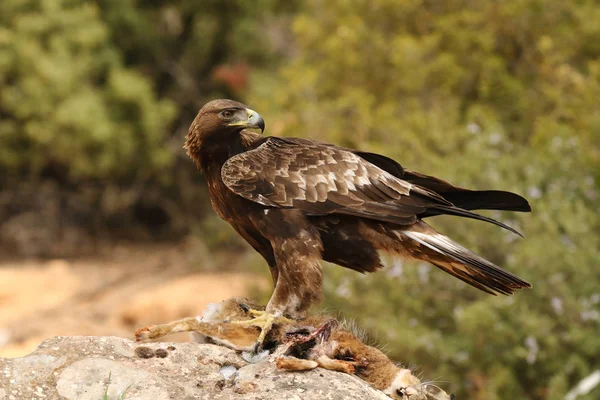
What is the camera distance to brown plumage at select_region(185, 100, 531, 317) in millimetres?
4055

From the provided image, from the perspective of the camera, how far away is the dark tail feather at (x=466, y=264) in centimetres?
399

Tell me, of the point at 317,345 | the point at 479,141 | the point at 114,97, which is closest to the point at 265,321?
the point at 317,345

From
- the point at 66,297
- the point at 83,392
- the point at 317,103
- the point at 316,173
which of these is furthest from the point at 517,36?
the point at 83,392

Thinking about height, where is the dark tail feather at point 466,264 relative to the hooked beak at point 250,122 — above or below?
below

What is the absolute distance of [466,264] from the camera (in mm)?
4023

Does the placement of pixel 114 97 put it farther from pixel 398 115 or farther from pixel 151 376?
pixel 151 376

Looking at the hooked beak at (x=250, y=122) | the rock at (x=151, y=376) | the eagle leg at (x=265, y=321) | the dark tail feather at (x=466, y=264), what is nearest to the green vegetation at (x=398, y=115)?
the dark tail feather at (x=466, y=264)

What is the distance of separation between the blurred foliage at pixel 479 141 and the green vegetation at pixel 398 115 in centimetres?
3

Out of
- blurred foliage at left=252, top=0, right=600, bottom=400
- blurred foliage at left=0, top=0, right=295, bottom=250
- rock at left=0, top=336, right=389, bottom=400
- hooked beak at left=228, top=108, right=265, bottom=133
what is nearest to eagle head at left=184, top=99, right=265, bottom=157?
hooked beak at left=228, top=108, right=265, bottom=133

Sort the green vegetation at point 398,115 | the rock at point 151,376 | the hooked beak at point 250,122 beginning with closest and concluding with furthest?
the rock at point 151,376 → the hooked beak at point 250,122 → the green vegetation at point 398,115

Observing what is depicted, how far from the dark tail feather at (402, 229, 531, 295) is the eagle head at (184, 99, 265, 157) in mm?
856

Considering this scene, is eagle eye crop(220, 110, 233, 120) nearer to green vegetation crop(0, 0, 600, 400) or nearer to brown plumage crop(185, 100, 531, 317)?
brown plumage crop(185, 100, 531, 317)

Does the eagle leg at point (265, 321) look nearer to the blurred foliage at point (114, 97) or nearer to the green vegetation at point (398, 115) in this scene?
the green vegetation at point (398, 115)

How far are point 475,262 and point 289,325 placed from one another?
0.85 meters
